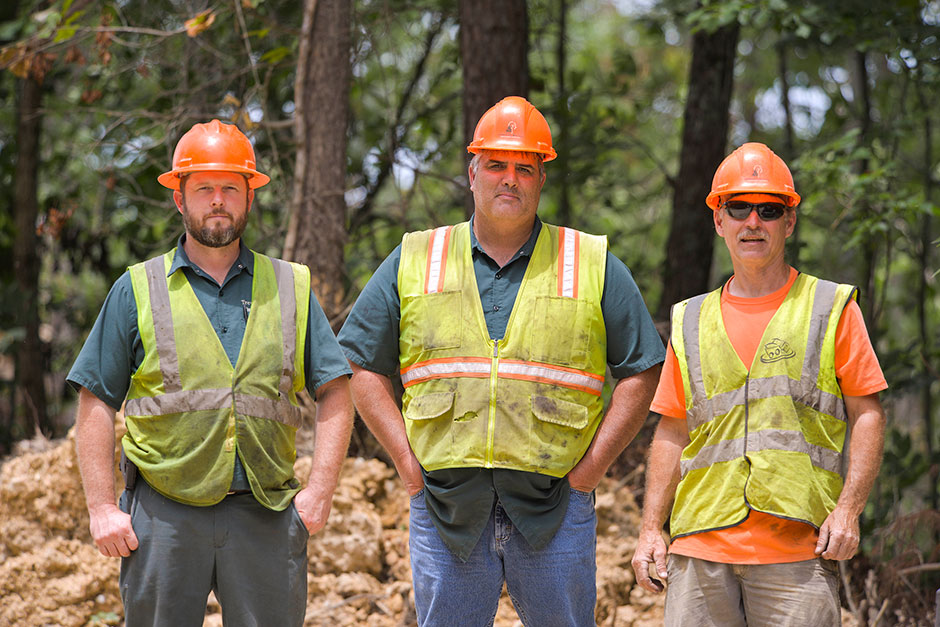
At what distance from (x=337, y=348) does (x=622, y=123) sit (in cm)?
614

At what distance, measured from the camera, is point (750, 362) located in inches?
128

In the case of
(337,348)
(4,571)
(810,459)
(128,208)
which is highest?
(128,208)

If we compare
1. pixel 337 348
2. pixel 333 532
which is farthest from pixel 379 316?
pixel 333 532

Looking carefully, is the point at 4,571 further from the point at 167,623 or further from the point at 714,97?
the point at 714,97

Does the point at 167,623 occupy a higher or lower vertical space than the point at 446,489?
lower

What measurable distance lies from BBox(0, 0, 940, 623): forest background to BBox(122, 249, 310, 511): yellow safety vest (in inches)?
115

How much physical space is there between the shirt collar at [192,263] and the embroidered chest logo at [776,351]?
184 cm

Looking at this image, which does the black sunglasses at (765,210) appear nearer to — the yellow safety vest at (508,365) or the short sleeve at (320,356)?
the yellow safety vest at (508,365)

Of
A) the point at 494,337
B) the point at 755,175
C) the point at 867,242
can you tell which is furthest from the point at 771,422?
the point at 867,242

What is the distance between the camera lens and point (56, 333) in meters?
10.3

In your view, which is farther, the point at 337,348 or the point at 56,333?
the point at 56,333

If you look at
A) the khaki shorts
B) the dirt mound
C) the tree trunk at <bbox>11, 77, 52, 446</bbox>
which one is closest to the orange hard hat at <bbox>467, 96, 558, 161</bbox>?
the khaki shorts

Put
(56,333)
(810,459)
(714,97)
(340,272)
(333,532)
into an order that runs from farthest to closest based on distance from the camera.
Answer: (56,333) → (714,97) → (340,272) → (333,532) → (810,459)

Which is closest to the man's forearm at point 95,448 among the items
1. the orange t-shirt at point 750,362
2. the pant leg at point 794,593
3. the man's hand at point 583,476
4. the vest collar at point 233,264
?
the vest collar at point 233,264
